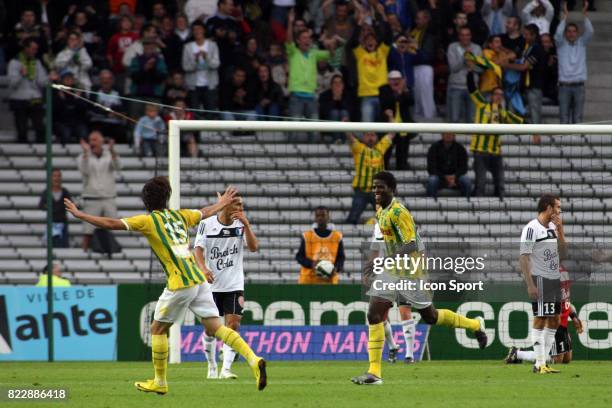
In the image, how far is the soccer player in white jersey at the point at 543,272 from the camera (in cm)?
1627

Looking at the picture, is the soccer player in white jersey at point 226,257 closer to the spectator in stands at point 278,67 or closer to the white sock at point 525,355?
the white sock at point 525,355

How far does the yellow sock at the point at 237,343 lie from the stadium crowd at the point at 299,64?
11570mm

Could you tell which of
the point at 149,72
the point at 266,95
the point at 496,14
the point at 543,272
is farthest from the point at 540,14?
the point at 543,272

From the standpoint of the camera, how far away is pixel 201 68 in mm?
25812

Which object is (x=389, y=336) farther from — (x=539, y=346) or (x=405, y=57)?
(x=405, y=57)

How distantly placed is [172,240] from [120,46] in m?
13.9

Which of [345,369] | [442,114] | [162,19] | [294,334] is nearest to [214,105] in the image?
[162,19]

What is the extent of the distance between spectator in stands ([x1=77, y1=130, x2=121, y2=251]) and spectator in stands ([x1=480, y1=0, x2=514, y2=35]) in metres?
7.59

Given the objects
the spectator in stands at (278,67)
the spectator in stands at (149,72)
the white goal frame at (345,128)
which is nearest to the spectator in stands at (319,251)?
the white goal frame at (345,128)

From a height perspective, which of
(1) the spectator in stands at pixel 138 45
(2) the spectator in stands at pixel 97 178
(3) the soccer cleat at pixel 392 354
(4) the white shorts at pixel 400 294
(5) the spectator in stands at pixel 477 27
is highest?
(5) the spectator in stands at pixel 477 27

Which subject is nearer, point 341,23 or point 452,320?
point 452,320

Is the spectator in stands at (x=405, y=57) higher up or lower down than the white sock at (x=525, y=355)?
higher up

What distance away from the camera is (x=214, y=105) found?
25.8m

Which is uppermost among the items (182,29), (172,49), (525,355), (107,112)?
(182,29)
